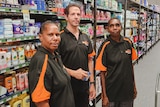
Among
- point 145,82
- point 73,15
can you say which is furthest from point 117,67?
point 145,82

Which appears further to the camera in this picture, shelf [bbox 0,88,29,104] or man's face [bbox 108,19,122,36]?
man's face [bbox 108,19,122,36]

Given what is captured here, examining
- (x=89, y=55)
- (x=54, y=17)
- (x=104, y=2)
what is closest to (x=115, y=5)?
(x=104, y=2)

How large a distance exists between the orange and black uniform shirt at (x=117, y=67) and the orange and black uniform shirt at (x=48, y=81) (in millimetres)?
930

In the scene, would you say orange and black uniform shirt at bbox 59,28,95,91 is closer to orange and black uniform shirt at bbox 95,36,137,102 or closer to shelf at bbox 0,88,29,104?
orange and black uniform shirt at bbox 95,36,137,102

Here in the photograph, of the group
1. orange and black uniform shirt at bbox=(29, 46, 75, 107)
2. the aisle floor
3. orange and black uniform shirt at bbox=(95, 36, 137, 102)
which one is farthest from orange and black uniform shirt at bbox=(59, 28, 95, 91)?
the aisle floor

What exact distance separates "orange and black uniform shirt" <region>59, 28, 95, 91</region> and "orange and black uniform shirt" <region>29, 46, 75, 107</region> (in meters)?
0.59

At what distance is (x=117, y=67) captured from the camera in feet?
8.44

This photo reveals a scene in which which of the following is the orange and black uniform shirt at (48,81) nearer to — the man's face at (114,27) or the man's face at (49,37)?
the man's face at (49,37)

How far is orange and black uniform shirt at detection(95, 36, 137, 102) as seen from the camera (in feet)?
8.43

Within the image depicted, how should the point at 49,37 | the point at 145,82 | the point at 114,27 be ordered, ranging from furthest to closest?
the point at 145,82, the point at 114,27, the point at 49,37

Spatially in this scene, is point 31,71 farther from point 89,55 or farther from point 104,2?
point 104,2

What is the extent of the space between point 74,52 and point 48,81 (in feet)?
2.68

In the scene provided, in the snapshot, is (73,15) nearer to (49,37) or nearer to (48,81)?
(49,37)

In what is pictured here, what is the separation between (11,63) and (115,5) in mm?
3983
